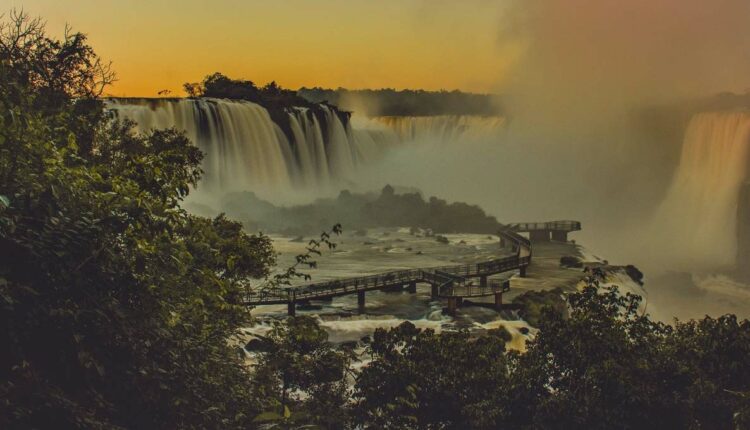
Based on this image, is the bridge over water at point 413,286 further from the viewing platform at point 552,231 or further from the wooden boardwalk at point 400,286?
the viewing platform at point 552,231

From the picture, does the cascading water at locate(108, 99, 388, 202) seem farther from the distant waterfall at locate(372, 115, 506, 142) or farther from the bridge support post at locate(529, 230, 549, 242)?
the bridge support post at locate(529, 230, 549, 242)

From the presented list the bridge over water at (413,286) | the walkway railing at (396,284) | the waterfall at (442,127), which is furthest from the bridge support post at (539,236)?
the waterfall at (442,127)

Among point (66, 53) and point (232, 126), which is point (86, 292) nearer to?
point (66, 53)

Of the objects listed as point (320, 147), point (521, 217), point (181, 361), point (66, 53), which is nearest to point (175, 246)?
point (181, 361)

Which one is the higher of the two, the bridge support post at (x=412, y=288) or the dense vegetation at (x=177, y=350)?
the dense vegetation at (x=177, y=350)

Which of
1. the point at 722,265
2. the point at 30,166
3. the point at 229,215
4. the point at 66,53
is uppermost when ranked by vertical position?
the point at 66,53

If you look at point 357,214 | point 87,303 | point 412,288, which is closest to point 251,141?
point 357,214

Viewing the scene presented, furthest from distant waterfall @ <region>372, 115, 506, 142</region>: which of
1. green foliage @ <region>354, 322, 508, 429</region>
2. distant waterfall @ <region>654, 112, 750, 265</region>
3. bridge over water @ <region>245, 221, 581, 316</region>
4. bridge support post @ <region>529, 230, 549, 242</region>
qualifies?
green foliage @ <region>354, 322, 508, 429</region>
